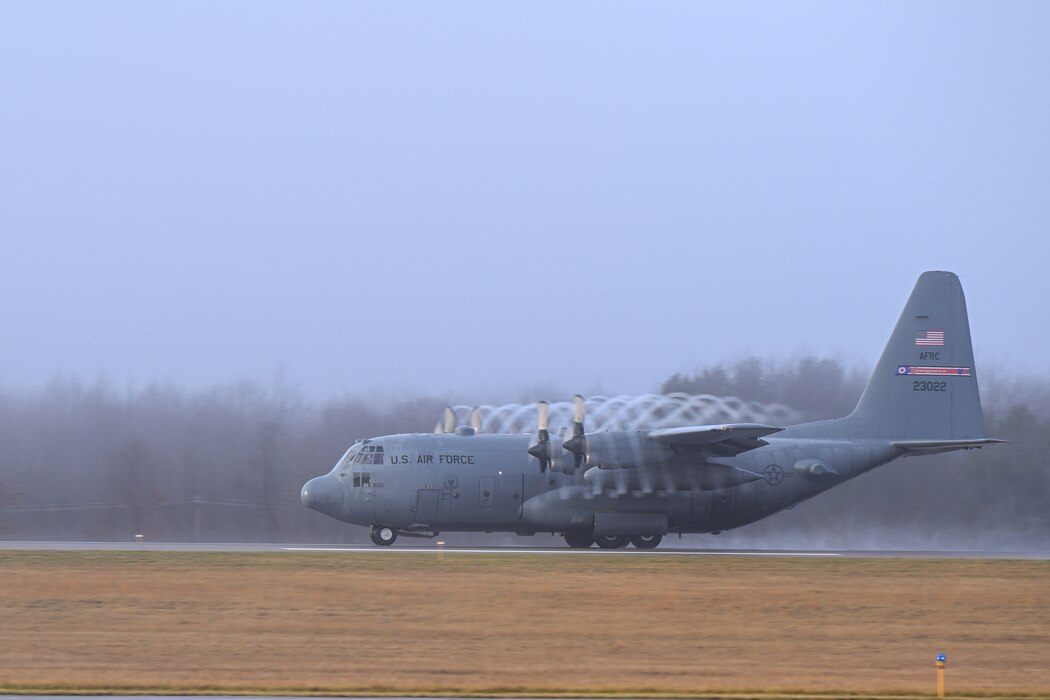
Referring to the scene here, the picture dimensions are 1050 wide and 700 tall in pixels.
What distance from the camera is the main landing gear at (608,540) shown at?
26.8 metres

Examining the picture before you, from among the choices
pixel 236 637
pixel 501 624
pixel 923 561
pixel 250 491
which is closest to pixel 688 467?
pixel 923 561

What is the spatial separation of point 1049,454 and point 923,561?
861 centimetres

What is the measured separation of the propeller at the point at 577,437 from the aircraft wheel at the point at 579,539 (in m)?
2.59

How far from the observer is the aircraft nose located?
25.9m

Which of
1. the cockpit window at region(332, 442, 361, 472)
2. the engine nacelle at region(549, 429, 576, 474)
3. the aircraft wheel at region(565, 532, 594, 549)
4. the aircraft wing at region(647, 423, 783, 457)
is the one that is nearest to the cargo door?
the engine nacelle at region(549, 429, 576, 474)

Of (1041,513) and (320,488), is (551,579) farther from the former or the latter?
(1041,513)

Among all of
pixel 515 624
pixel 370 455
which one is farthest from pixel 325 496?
pixel 515 624

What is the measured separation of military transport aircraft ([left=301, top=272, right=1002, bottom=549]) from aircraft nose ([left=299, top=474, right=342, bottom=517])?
27mm

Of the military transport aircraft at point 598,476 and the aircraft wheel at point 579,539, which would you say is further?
the aircraft wheel at point 579,539

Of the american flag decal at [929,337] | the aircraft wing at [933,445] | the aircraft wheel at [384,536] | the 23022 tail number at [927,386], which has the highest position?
the american flag decal at [929,337]

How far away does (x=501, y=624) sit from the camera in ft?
55.0

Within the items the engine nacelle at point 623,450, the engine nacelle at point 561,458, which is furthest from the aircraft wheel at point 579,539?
the engine nacelle at point 623,450

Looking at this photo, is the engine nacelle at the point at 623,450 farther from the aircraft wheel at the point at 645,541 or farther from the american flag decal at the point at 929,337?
the american flag decal at the point at 929,337

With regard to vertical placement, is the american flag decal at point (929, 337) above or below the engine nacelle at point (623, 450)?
above
